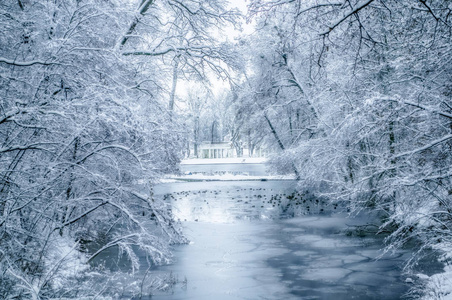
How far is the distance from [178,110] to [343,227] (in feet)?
23.6

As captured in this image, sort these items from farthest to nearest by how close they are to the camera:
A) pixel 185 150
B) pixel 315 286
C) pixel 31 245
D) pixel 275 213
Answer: pixel 275 213 < pixel 185 150 < pixel 315 286 < pixel 31 245

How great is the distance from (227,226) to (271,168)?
9805 mm

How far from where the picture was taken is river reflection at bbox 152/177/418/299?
6723mm

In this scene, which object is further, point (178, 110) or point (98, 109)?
point (178, 110)

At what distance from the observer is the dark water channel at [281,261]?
6.72 metres

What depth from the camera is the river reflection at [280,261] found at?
6.72 m

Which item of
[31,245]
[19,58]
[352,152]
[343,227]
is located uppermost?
[19,58]

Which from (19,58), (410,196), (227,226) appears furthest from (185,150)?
(227,226)

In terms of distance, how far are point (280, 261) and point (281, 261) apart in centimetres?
2

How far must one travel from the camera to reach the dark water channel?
22.1 ft

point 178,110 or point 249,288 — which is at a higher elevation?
point 178,110

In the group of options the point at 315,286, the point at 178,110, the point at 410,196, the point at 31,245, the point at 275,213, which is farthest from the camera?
the point at 275,213

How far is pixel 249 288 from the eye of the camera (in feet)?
22.7

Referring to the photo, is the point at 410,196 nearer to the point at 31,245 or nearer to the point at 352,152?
the point at 352,152
